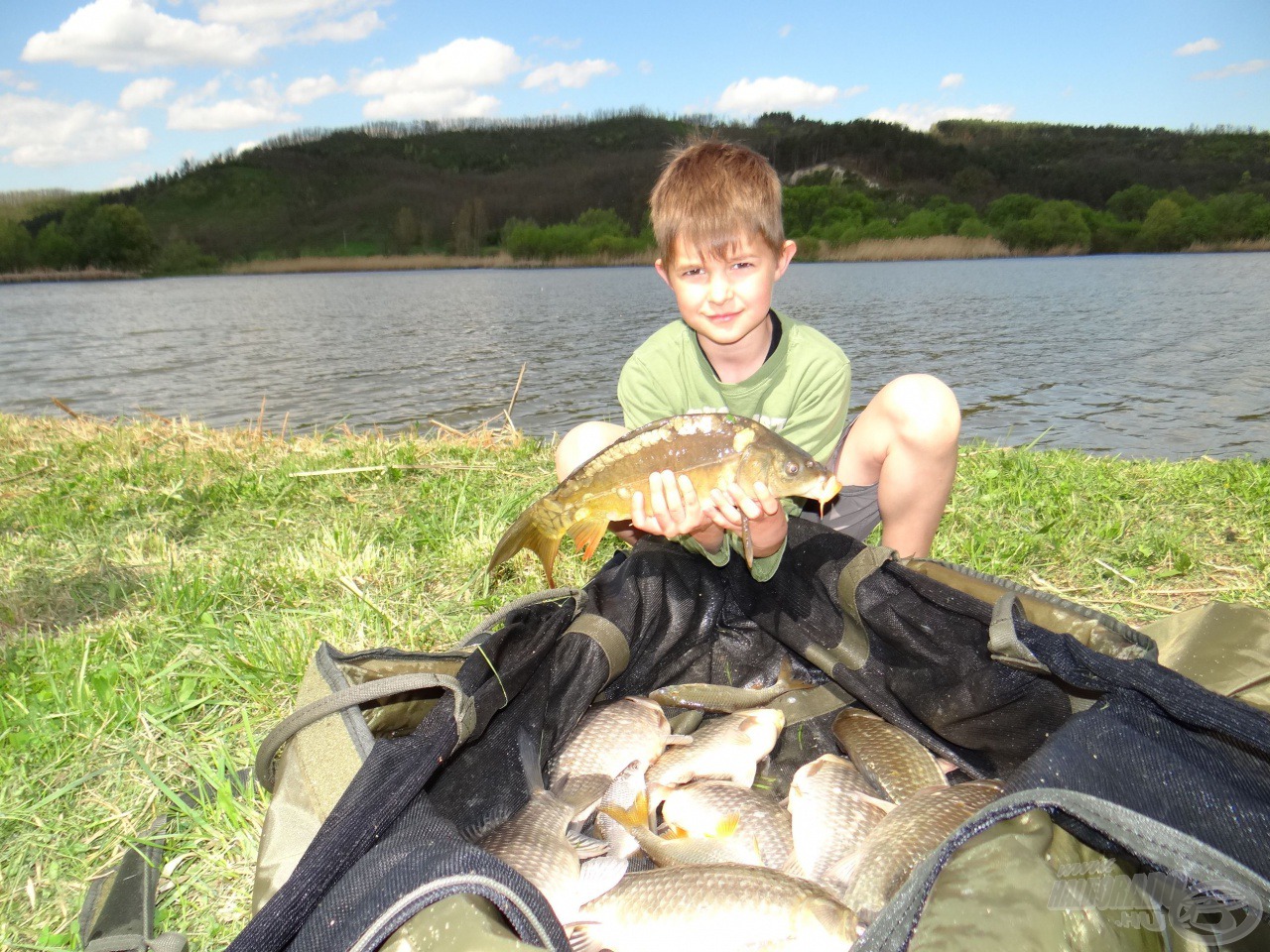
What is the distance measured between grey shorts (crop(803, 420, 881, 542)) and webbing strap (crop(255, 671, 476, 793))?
5.25 feet

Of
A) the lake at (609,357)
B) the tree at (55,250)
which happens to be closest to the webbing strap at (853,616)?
the lake at (609,357)

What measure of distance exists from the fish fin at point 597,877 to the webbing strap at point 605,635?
628 mm

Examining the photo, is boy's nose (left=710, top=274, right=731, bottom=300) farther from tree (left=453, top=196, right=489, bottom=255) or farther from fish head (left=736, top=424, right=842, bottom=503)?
tree (left=453, top=196, right=489, bottom=255)

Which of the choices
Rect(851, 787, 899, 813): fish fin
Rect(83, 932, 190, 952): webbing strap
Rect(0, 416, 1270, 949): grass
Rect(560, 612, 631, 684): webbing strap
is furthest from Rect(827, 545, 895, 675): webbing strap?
Rect(83, 932, 190, 952): webbing strap

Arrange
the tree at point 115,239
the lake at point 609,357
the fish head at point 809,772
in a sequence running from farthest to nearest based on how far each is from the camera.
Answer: the tree at point 115,239, the lake at point 609,357, the fish head at point 809,772

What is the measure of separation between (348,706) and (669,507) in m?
1.04

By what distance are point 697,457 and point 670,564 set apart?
464mm

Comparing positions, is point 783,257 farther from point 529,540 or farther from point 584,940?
point 584,940

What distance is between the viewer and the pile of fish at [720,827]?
5.48ft

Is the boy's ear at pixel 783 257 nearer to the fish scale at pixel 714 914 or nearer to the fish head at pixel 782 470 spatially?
the fish head at pixel 782 470

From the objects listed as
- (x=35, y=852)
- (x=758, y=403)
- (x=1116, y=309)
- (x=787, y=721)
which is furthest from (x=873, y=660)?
(x=1116, y=309)

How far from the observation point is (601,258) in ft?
213

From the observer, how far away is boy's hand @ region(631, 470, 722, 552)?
2383 millimetres

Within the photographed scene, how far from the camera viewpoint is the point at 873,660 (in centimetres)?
247
